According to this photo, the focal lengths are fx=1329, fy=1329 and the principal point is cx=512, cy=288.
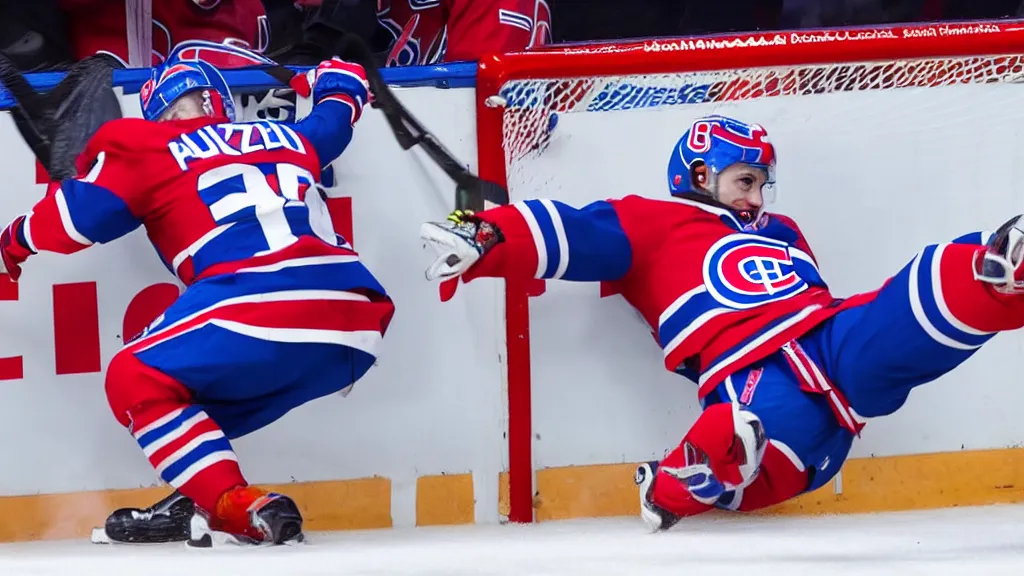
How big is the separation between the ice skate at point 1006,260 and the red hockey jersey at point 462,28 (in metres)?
1.52

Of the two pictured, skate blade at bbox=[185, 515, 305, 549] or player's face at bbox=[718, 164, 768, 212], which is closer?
skate blade at bbox=[185, 515, 305, 549]

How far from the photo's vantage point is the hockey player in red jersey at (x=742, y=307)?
212cm

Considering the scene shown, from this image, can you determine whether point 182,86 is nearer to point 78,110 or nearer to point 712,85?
point 78,110

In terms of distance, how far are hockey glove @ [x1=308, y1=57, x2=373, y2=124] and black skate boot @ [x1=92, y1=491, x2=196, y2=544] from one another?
0.79m

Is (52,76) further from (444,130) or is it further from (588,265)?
(588,265)

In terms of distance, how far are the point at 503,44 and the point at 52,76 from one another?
1.09 meters

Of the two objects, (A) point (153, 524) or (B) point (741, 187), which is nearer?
(A) point (153, 524)

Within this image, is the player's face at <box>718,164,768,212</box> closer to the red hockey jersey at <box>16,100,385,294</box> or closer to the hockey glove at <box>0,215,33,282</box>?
the red hockey jersey at <box>16,100,385,294</box>

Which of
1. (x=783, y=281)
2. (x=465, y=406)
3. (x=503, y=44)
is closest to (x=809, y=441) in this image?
(x=783, y=281)

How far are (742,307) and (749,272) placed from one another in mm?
73

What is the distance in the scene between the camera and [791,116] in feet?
8.80

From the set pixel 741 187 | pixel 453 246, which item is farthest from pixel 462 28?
pixel 453 246

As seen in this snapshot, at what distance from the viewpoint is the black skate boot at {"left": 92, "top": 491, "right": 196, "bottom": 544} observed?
2307 mm

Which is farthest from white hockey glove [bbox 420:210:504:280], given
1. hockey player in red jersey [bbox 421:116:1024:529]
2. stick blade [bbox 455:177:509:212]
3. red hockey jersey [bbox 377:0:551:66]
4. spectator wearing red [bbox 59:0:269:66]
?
spectator wearing red [bbox 59:0:269:66]
